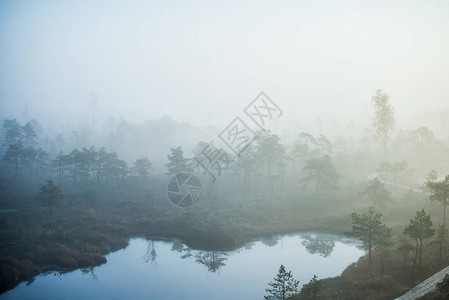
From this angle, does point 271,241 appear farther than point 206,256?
Yes

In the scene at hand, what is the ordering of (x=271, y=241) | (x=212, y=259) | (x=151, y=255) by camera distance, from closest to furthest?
(x=212, y=259), (x=151, y=255), (x=271, y=241)

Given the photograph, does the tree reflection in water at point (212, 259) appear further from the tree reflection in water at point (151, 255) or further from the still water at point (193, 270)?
the tree reflection in water at point (151, 255)

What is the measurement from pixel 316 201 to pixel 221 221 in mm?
18828

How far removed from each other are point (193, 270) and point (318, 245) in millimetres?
15656

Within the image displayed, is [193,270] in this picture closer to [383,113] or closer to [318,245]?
[318,245]

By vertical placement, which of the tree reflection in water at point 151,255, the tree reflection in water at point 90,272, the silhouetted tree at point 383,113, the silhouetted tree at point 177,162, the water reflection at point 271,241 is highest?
the silhouetted tree at point 383,113

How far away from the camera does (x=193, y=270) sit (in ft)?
87.9

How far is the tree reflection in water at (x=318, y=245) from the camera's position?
101 ft

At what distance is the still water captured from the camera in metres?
22.4

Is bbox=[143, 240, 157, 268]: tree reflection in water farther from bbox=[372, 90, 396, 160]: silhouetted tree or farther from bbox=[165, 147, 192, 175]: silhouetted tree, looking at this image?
bbox=[372, 90, 396, 160]: silhouetted tree

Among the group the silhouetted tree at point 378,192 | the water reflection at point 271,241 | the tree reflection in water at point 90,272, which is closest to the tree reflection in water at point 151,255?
the tree reflection in water at point 90,272

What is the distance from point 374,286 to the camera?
19438mm

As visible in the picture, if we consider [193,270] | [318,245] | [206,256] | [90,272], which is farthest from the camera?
[318,245]

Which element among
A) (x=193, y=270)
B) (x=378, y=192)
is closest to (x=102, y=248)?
(x=193, y=270)
